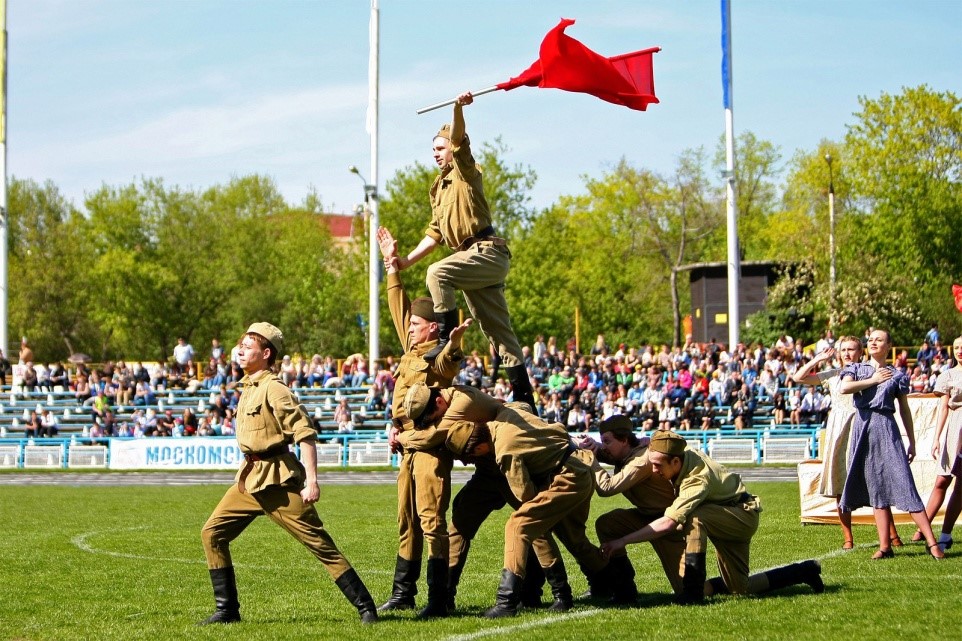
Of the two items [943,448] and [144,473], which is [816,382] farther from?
[144,473]

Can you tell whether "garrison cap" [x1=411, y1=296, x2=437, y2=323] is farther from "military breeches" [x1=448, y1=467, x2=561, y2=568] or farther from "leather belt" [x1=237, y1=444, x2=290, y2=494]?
"leather belt" [x1=237, y1=444, x2=290, y2=494]

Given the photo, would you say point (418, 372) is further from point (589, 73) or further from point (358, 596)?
point (589, 73)

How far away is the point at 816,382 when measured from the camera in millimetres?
11516

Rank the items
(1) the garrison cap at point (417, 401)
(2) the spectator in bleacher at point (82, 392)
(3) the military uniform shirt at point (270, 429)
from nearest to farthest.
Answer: (3) the military uniform shirt at point (270, 429), (1) the garrison cap at point (417, 401), (2) the spectator in bleacher at point (82, 392)

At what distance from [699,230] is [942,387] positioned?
6169cm

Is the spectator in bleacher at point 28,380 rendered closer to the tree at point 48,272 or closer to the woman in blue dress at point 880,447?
the woman in blue dress at point 880,447

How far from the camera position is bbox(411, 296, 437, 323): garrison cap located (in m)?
9.51

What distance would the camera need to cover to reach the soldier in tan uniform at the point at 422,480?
8734 mm

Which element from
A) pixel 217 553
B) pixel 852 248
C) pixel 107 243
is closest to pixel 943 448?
pixel 217 553

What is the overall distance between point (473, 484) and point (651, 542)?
1.35m

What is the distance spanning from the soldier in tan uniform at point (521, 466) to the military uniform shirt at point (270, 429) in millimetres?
857

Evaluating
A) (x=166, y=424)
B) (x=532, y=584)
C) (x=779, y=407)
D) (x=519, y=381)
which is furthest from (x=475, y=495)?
(x=166, y=424)

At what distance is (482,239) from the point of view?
9805mm

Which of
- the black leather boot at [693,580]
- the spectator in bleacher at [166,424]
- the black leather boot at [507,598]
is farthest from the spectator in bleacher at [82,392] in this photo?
the black leather boot at [693,580]
